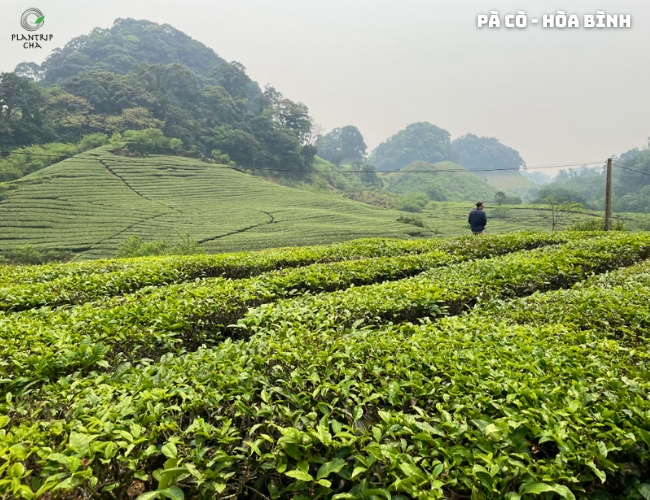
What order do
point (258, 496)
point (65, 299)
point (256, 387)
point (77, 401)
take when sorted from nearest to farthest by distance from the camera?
point (258, 496), point (77, 401), point (256, 387), point (65, 299)

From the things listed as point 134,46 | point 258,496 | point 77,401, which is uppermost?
point 134,46

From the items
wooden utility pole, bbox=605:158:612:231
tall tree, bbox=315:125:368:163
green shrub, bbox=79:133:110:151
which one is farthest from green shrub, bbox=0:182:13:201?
tall tree, bbox=315:125:368:163

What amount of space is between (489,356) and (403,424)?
1.00 metres

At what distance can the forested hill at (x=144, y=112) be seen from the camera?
34969 millimetres

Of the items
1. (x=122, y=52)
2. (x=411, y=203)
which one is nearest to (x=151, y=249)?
(x=411, y=203)

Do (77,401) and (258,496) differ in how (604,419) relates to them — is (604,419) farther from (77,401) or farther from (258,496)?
(77,401)

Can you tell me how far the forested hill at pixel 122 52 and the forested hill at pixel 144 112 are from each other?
0.24m

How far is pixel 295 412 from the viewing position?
72.6 inches

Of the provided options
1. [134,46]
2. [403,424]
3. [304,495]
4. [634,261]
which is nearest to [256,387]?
[304,495]

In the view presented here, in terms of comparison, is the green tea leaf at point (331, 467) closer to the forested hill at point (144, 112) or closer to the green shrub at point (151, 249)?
the green shrub at point (151, 249)

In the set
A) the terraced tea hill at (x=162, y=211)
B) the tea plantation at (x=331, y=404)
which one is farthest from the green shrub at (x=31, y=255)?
the tea plantation at (x=331, y=404)

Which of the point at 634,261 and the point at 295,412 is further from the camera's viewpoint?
the point at 634,261

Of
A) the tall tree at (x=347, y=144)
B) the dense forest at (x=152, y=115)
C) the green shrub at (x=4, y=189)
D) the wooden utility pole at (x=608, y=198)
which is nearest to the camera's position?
the wooden utility pole at (x=608, y=198)

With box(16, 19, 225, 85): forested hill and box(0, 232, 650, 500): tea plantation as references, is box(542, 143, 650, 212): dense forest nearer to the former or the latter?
box(0, 232, 650, 500): tea plantation
